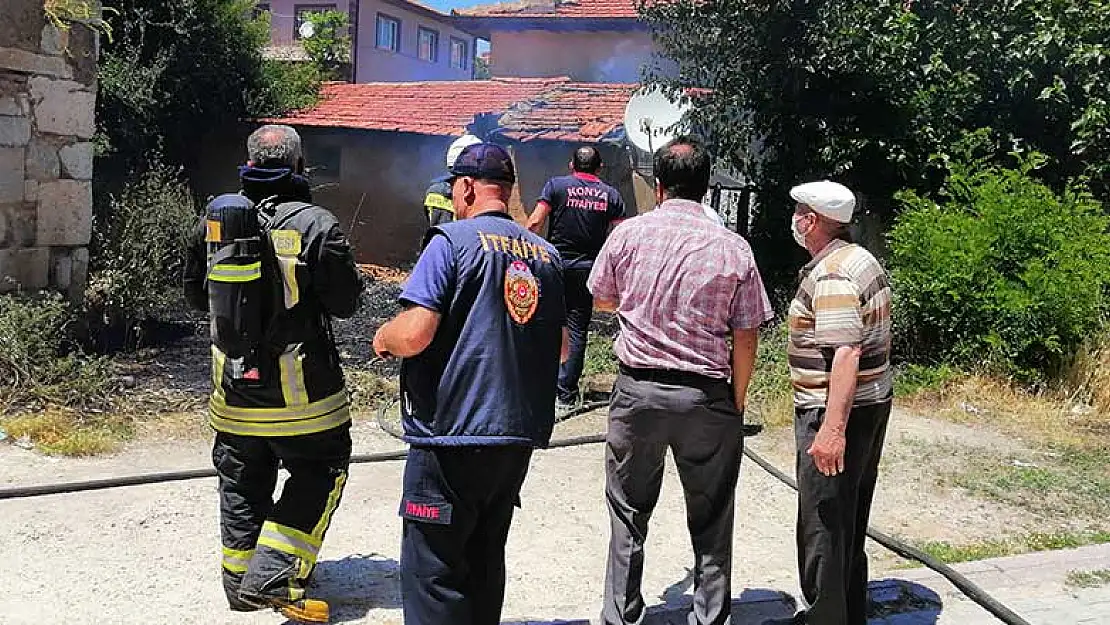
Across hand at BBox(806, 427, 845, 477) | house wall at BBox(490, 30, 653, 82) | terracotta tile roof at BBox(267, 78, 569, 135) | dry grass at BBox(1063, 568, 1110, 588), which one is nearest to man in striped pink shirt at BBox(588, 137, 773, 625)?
hand at BBox(806, 427, 845, 477)

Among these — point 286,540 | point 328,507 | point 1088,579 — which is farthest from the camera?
point 1088,579

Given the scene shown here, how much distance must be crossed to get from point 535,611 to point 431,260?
181cm

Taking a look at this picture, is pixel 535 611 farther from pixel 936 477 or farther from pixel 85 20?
pixel 85 20

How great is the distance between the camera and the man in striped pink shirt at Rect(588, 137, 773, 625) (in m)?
3.47

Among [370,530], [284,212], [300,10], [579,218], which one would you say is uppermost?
[300,10]

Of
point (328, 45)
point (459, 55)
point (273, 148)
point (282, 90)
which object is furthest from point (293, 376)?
point (459, 55)

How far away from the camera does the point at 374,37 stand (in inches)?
1104

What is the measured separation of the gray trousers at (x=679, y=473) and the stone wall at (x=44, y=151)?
19.1ft

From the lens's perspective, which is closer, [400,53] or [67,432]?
[67,432]

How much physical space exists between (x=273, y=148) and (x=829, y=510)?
2.48 m

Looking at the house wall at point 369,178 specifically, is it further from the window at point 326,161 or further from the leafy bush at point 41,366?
the leafy bush at point 41,366

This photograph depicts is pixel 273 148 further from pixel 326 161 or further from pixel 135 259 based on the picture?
pixel 326 161

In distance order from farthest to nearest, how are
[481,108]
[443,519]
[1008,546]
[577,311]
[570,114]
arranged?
[481,108] → [570,114] → [577,311] → [1008,546] → [443,519]

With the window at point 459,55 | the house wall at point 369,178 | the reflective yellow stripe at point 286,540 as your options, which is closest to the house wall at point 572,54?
the house wall at point 369,178
